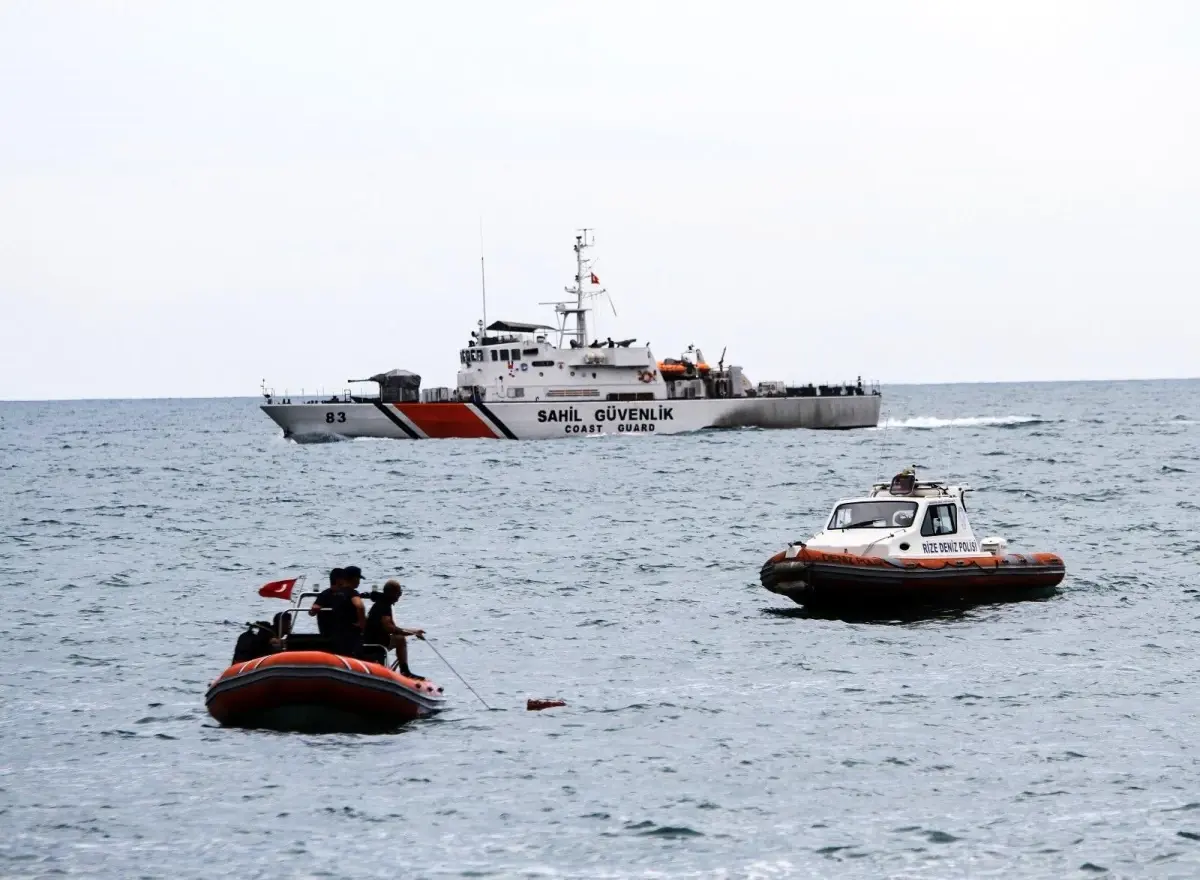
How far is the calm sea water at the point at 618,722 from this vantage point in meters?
13.4

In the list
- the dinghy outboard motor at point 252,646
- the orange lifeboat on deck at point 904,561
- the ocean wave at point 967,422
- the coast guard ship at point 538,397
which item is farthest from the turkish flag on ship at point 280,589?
the ocean wave at point 967,422

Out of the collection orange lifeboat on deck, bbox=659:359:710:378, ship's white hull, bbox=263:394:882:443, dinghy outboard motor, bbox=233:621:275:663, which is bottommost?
dinghy outboard motor, bbox=233:621:275:663

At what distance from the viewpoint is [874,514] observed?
2631cm

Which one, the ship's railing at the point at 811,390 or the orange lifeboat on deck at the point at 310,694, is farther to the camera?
the ship's railing at the point at 811,390

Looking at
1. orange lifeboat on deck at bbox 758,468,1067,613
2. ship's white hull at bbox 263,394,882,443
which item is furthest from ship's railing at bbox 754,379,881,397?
orange lifeboat on deck at bbox 758,468,1067,613

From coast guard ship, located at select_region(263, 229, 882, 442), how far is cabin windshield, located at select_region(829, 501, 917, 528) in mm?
51957

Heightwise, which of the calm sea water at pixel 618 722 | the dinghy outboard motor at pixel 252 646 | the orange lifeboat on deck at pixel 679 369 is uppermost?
the orange lifeboat on deck at pixel 679 369

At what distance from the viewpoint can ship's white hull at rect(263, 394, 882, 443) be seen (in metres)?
79.4

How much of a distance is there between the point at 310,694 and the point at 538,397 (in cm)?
6295

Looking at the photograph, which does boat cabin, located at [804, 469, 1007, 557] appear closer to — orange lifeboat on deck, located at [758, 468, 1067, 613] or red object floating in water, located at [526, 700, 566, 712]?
orange lifeboat on deck, located at [758, 468, 1067, 613]

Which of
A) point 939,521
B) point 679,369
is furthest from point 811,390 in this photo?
point 939,521

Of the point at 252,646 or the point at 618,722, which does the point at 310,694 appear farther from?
the point at 618,722

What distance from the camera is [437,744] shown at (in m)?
17.1

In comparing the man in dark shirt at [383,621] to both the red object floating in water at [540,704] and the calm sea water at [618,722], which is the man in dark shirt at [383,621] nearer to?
the calm sea water at [618,722]
